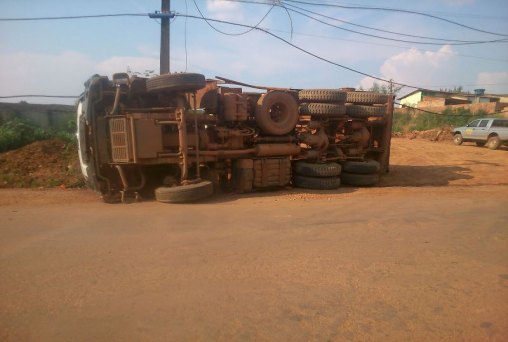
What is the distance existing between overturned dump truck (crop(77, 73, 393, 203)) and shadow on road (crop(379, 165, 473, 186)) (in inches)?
69.4

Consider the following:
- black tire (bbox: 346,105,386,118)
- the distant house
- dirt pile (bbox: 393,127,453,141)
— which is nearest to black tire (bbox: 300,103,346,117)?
black tire (bbox: 346,105,386,118)

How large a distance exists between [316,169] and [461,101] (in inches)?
1586

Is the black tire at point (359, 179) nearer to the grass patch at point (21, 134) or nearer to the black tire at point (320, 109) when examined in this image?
the black tire at point (320, 109)

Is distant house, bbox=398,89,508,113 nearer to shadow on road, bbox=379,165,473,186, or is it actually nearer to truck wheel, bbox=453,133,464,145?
truck wheel, bbox=453,133,464,145

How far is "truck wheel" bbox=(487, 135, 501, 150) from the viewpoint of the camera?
19533 millimetres

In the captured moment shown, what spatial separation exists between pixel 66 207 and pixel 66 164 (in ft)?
15.9

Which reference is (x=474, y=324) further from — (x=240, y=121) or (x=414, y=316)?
(x=240, y=121)

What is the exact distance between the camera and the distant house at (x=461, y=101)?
104ft

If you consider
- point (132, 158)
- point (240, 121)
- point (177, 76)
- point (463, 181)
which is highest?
point (177, 76)

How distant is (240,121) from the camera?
8422 mm

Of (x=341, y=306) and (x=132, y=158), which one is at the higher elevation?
(x=132, y=158)

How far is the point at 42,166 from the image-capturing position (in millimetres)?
10180

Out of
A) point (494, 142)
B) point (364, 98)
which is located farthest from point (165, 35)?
point (494, 142)

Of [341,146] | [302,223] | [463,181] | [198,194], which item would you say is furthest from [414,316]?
[463,181]
